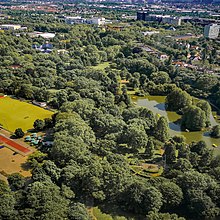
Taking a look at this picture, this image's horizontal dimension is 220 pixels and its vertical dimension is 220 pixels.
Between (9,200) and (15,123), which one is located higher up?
(9,200)

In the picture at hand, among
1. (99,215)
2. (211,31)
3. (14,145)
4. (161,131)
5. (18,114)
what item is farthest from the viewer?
(211,31)

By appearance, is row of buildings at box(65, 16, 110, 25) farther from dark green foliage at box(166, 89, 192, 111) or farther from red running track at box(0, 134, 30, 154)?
red running track at box(0, 134, 30, 154)

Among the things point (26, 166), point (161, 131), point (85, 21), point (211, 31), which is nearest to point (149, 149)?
point (161, 131)

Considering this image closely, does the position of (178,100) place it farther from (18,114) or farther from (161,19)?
(161,19)

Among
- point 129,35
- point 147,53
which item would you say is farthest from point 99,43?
point 147,53

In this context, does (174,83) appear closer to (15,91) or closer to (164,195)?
(15,91)

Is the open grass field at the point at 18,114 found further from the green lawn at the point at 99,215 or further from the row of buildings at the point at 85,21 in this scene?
the row of buildings at the point at 85,21

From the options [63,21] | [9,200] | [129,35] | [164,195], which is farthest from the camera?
[63,21]
